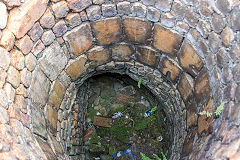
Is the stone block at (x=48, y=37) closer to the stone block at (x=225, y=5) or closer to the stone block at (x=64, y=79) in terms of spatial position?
the stone block at (x=64, y=79)

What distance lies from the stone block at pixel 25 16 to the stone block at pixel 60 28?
32 cm

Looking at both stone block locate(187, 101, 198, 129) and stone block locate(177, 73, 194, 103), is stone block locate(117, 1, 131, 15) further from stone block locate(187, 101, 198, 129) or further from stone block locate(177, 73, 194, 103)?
stone block locate(187, 101, 198, 129)

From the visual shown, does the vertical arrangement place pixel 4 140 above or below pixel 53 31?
below

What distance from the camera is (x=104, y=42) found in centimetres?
372

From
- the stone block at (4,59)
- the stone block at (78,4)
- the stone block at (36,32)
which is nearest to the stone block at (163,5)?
the stone block at (78,4)

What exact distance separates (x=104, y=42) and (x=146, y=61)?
2.64ft

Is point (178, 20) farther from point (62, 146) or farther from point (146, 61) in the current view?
point (62, 146)

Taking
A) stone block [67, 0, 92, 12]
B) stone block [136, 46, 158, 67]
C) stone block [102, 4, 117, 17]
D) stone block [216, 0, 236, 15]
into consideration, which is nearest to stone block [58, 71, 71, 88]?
stone block [67, 0, 92, 12]

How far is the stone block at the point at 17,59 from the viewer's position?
2.57 m

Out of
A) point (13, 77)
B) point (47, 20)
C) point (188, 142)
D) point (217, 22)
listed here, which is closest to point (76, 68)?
point (47, 20)

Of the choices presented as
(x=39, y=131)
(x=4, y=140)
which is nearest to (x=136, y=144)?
(x=39, y=131)

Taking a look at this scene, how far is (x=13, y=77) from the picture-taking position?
2539 mm

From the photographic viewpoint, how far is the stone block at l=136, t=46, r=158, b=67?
3.71 meters

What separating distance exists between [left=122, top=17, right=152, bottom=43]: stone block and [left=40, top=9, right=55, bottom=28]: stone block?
1.07 metres
